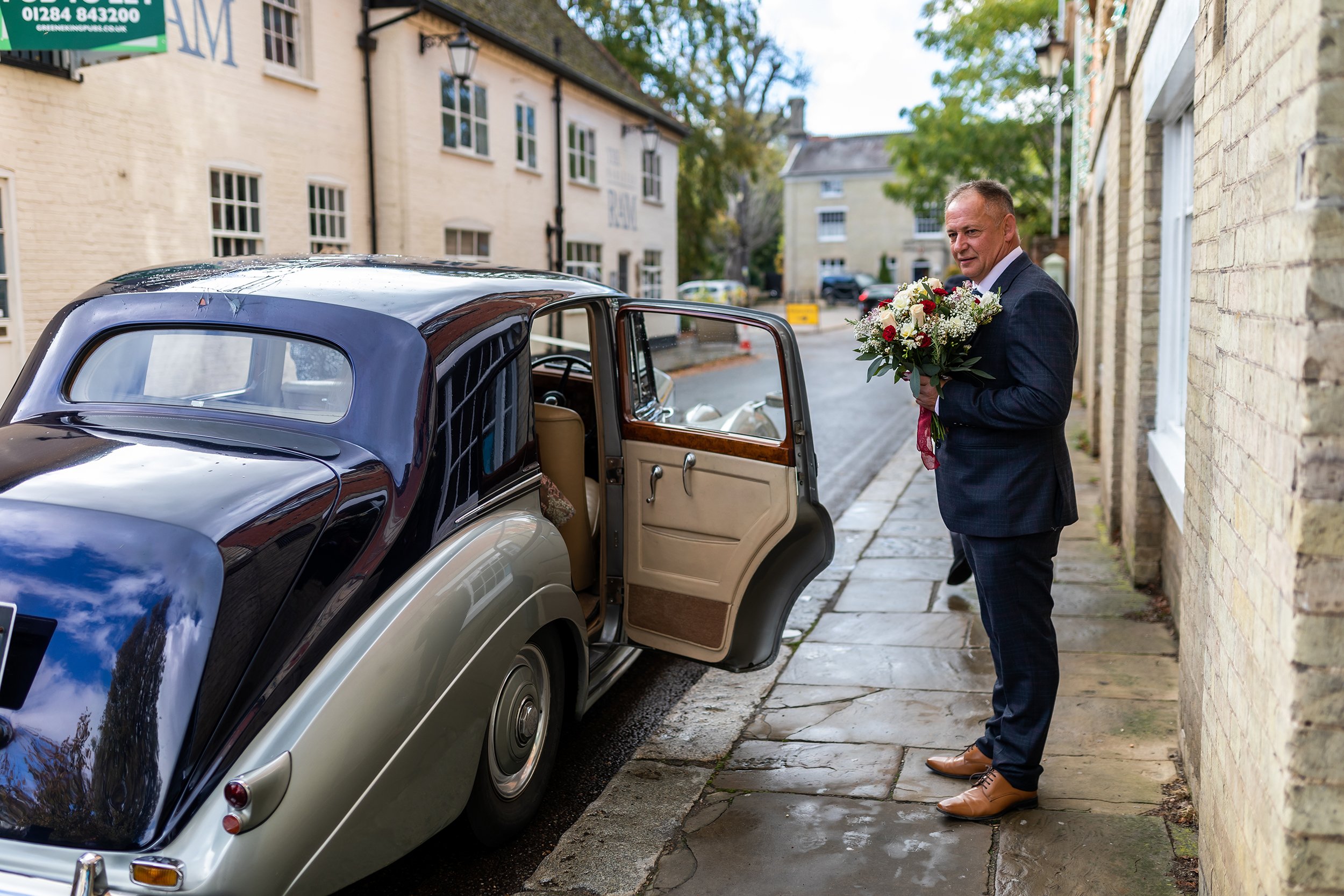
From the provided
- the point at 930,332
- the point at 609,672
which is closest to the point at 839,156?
the point at 609,672

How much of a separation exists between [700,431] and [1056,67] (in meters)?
19.7

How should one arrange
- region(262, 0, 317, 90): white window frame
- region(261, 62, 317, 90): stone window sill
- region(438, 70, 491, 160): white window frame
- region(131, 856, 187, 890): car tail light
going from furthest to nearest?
region(438, 70, 491, 160): white window frame < region(262, 0, 317, 90): white window frame < region(261, 62, 317, 90): stone window sill < region(131, 856, 187, 890): car tail light

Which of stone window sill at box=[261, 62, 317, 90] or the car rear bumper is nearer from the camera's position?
the car rear bumper

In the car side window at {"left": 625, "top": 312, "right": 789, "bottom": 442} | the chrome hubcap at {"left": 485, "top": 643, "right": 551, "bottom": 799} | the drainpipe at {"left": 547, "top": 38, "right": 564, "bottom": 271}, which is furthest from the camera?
the drainpipe at {"left": 547, "top": 38, "right": 564, "bottom": 271}

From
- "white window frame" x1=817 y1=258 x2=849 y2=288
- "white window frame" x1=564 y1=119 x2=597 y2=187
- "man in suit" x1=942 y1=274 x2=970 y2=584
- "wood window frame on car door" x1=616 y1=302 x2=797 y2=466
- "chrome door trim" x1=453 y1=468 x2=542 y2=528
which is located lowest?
"man in suit" x1=942 y1=274 x2=970 y2=584

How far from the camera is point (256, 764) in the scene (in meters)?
2.62

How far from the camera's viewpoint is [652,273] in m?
30.3

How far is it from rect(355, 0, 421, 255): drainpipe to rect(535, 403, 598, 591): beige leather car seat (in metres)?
13.5

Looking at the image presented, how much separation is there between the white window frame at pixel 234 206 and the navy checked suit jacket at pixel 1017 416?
38.4 feet

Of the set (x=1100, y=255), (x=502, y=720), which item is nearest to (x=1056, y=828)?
(x=502, y=720)

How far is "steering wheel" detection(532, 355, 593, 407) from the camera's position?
209 inches

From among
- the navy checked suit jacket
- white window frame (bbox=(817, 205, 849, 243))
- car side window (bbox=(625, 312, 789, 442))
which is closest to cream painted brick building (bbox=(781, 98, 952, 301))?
white window frame (bbox=(817, 205, 849, 243))

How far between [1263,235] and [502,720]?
8.37ft

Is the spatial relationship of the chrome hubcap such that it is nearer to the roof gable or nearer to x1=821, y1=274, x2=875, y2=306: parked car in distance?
x1=821, y1=274, x2=875, y2=306: parked car in distance
